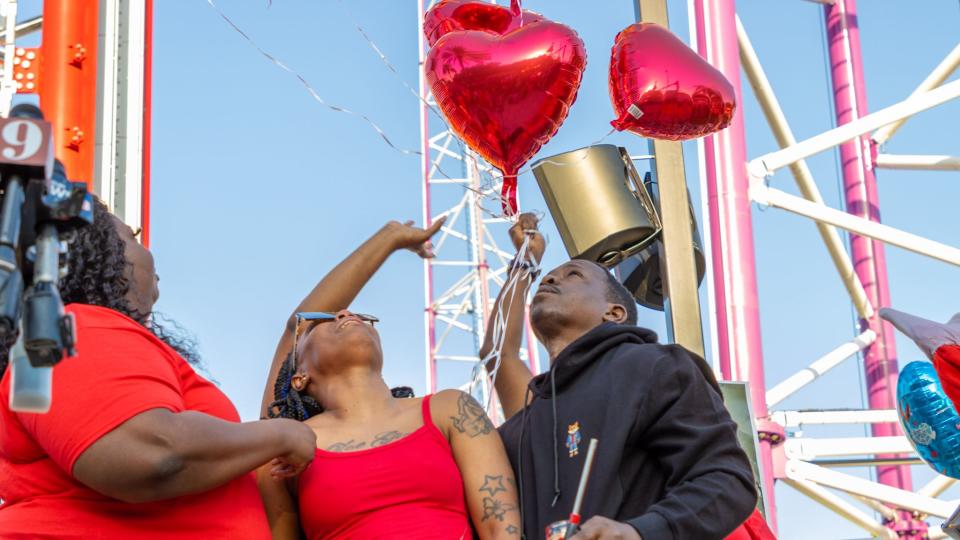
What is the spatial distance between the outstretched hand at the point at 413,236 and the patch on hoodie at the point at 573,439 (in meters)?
0.91

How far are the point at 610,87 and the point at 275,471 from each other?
2563 millimetres

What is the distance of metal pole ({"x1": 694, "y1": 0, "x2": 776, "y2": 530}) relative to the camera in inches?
295

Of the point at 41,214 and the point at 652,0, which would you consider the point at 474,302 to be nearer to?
the point at 652,0

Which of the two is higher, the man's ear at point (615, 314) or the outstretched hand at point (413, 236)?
the outstretched hand at point (413, 236)

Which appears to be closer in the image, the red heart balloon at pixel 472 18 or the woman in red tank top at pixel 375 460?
the woman in red tank top at pixel 375 460

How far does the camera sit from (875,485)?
8.70 m

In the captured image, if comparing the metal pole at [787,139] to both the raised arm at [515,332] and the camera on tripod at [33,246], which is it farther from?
the camera on tripod at [33,246]

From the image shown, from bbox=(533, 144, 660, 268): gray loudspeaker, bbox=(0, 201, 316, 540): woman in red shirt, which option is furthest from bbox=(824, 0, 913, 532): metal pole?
bbox=(0, 201, 316, 540): woman in red shirt

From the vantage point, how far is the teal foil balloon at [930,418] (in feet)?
17.5

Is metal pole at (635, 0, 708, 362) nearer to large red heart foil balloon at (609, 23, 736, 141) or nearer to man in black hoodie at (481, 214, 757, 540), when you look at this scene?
large red heart foil balloon at (609, 23, 736, 141)

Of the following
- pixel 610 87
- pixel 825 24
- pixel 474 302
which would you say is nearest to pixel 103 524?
pixel 610 87

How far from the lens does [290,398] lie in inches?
139

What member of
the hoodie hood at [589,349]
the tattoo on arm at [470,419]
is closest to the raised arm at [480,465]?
the tattoo on arm at [470,419]

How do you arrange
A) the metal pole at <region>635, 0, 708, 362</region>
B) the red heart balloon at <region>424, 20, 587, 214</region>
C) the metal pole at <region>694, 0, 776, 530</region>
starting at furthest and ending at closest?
the metal pole at <region>694, 0, 776, 530</region>
the metal pole at <region>635, 0, 708, 362</region>
the red heart balloon at <region>424, 20, 587, 214</region>
